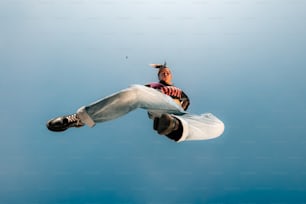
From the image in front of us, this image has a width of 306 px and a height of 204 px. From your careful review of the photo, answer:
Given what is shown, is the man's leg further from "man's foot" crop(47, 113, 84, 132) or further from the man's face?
the man's face

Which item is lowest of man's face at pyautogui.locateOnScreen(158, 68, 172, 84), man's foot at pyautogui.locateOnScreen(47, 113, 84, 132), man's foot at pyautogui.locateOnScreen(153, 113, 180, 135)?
man's foot at pyautogui.locateOnScreen(153, 113, 180, 135)

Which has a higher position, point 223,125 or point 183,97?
point 183,97

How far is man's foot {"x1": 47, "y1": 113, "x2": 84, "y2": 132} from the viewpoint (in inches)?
180

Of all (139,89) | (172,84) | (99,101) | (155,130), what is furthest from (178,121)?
(172,84)

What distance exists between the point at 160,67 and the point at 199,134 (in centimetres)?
140

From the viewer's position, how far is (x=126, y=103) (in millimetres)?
4305

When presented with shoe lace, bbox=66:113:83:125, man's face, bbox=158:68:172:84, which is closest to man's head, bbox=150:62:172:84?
man's face, bbox=158:68:172:84

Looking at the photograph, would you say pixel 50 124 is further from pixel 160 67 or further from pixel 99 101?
pixel 160 67

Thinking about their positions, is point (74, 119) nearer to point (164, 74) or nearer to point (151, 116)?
point (151, 116)

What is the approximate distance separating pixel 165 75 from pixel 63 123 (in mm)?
Result: 1613

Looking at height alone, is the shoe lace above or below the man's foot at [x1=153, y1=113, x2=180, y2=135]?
above

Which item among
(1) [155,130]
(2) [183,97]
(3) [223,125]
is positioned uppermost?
(2) [183,97]

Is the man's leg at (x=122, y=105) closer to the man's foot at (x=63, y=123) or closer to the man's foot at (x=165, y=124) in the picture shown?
the man's foot at (x=63, y=123)

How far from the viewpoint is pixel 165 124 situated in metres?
4.07
